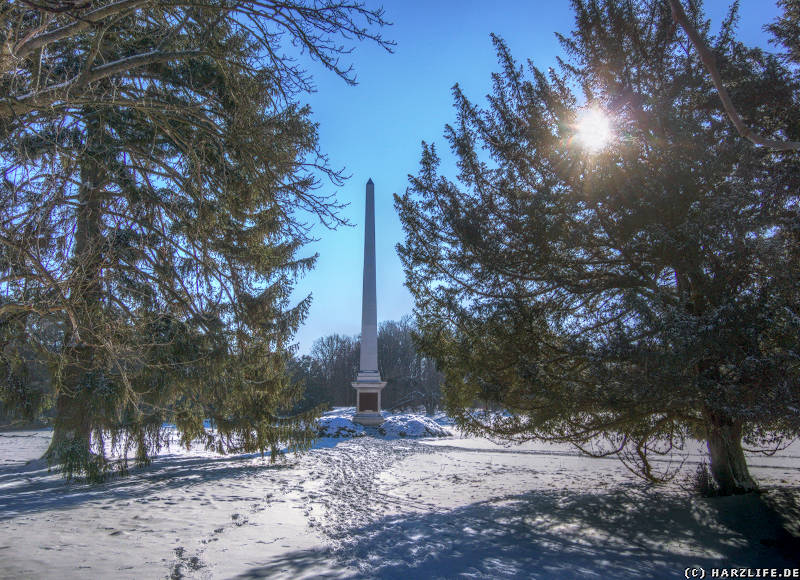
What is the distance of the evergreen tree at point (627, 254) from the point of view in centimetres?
515

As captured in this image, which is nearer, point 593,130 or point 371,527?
point 371,527

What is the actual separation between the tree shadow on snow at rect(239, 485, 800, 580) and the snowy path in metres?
0.02

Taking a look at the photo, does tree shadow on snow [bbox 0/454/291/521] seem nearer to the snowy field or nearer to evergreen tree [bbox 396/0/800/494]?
the snowy field

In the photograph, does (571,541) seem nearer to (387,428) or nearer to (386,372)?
(387,428)

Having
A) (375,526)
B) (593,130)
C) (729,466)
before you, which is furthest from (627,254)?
(375,526)

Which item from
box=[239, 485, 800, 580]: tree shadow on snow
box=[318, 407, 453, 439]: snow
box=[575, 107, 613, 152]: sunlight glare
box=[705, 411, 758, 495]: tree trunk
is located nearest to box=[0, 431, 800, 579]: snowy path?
box=[239, 485, 800, 580]: tree shadow on snow

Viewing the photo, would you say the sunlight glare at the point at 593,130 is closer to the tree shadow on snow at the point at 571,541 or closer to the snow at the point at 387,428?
the tree shadow on snow at the point at 571,541

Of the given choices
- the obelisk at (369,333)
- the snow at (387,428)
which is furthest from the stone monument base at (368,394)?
the snow at (387,428)

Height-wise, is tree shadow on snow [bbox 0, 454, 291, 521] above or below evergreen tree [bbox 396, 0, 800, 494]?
below

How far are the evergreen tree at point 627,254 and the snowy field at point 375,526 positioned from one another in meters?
1.12

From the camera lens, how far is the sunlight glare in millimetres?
6875

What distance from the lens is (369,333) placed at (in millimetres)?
25641

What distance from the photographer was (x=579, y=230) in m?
6.47

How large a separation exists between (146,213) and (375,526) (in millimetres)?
4816
